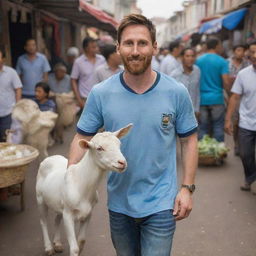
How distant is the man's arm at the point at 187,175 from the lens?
2.45m

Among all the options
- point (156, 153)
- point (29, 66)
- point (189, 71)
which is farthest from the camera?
point (29, 66)

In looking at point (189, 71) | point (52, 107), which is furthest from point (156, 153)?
point (52, 107)

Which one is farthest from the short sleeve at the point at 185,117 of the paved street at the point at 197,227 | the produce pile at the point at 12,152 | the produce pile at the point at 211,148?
the produce pile at the point at 211,148

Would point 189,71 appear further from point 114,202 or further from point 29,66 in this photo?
point 114,202

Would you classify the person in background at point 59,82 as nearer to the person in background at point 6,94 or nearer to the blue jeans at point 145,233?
the person in background at point 6,94

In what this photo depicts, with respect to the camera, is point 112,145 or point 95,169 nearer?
point 112,145

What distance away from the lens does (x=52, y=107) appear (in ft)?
25.4

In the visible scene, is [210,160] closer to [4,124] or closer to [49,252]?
[4,124]

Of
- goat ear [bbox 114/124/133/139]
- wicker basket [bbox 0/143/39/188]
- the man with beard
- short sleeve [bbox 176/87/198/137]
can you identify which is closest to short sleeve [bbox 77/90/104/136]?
the man with beard

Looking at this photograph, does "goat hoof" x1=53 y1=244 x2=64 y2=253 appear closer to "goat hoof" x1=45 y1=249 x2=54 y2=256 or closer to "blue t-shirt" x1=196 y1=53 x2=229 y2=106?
"goat hoof" x1=45 y1=249 x2=54 y2=256

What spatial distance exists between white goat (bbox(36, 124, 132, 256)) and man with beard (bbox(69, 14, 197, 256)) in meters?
0.09

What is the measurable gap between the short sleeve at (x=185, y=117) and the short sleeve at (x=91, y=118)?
485 millimetres

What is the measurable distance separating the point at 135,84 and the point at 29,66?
641 centimetres

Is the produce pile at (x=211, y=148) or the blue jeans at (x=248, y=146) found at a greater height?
the blue jeans at (x=248, y=146)
